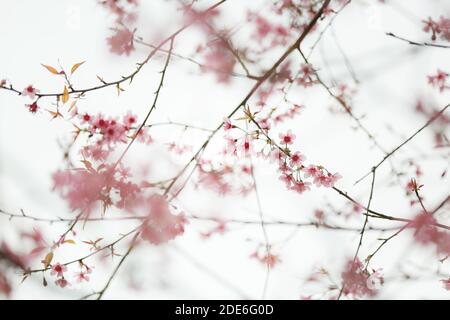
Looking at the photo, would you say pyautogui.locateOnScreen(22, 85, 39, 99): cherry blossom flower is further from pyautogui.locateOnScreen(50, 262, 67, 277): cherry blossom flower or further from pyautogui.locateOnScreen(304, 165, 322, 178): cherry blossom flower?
pyautogui.locateOnScreen(304, 165, 322, 178): cherry blossom flower

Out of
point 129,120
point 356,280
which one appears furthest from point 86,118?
point 356,280

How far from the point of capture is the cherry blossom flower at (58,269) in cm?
278

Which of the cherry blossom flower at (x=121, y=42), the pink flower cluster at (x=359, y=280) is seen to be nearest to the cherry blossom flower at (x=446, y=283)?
the pink flower cluster at (x=359, y=280)

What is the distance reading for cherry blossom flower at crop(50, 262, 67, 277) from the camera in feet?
9.12

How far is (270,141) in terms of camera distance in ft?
7.96

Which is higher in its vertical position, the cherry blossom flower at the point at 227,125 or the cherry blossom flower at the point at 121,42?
the cherry blossom flower at the point at 121,42

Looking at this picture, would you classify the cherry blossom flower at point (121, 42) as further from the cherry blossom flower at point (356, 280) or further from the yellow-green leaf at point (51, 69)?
the cherry blossom flower at point (356, 280)

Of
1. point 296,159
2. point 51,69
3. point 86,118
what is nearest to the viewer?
point 51,69

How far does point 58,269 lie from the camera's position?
9.17 ft

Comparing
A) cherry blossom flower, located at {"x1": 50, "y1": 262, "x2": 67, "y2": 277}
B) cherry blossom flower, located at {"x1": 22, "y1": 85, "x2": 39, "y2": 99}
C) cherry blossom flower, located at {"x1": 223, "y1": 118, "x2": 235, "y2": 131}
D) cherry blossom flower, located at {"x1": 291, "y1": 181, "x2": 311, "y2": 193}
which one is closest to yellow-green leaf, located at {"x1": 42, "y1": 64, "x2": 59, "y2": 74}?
cherry blossom flower, located at {"x1": 22, "y1": 85, "x2": 39, "y2": 99}

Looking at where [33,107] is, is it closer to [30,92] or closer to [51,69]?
[30,92]
